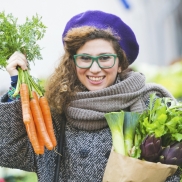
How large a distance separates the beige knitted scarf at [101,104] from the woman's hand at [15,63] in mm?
378

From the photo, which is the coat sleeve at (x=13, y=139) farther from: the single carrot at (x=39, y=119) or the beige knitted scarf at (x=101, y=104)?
the beige knitted scarf at (x=101, y=104)

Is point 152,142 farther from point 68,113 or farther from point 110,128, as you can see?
point 68,113

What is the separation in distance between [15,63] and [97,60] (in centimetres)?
45

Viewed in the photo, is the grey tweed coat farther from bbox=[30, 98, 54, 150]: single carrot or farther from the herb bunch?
the herb bunch

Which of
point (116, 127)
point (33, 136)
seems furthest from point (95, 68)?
point (33, 136)

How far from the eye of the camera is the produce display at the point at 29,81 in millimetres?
3012

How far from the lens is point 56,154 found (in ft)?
10.6

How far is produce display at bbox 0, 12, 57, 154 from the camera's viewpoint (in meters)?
3.01

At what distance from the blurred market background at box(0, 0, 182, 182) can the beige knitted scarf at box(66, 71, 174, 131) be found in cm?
42

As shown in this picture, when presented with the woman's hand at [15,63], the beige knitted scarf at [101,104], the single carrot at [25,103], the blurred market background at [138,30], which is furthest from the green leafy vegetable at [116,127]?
the blurred market background at [138,30]

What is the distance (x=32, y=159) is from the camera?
10.5 ft

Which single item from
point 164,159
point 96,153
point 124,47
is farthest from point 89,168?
point 124,47

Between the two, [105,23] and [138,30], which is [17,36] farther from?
[138,30]

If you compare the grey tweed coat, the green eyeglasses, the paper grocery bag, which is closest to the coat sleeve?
the grey tweed coat
